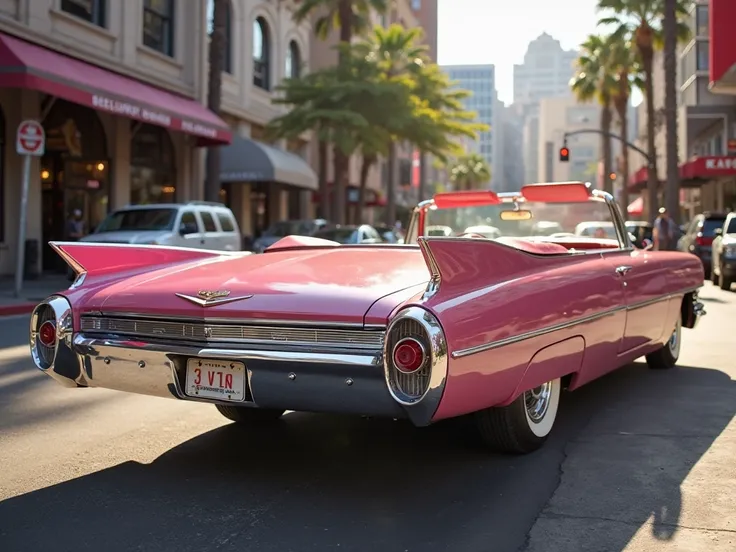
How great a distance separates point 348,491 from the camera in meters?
3.95

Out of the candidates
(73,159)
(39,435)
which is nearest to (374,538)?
(39,435)

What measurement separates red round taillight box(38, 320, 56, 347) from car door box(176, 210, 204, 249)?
11.2 metres

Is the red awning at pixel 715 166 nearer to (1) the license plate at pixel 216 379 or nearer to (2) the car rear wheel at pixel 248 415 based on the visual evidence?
(2) the car rear wheel at pixel 248 415

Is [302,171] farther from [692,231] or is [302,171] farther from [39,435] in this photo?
[39,435]

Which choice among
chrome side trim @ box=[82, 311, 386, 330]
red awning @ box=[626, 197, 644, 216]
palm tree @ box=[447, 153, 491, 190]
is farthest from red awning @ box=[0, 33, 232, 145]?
palm tree @ box=[447, 153, 491, 190]

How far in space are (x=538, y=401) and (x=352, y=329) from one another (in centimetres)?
145

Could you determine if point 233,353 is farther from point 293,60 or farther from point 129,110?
point 293,60

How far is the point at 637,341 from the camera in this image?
5812 mm

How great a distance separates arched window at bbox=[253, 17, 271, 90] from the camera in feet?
105

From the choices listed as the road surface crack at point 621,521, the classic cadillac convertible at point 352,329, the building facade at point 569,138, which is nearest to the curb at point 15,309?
the classic cadillac convertible at point 352,329

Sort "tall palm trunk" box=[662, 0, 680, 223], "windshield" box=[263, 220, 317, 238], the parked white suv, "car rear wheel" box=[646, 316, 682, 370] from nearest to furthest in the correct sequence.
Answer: "car rear wheel" box=[646, 316, 682, 370], the parked white suv, "windshield" box=[263, 220, 317, 238], "tall palm trunk" box=[662, 0, 680, 223]

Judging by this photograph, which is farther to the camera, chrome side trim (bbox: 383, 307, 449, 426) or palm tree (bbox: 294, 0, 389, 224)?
palm tree (bbox: 294, 0, 389, 224)

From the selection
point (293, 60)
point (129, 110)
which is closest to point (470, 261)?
point (129, 110)

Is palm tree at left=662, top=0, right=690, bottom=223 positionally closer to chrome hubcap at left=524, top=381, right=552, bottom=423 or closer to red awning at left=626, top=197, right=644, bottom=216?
chrome hubcap at left=524, top=381, right=552, bottom=423
